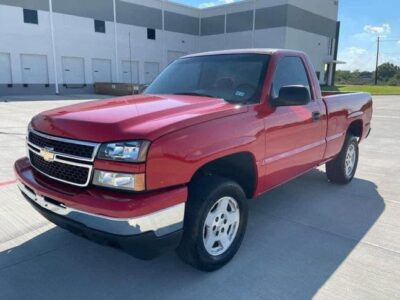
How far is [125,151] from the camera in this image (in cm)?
243

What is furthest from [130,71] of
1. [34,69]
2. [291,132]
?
[291,132]

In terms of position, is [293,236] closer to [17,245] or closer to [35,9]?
[17,245]

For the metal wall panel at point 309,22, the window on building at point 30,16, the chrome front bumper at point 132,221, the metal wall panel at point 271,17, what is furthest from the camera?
the metal wall panel at point 309,22

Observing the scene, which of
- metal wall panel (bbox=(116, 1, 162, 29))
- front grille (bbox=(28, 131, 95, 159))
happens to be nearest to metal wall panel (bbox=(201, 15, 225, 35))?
metal wall panel (bbox=(116, 1, 162, 29))

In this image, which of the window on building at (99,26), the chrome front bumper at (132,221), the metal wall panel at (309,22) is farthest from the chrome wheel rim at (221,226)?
the metal wall panel at (309,22)

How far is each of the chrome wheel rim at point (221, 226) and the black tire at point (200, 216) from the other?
0.07 m

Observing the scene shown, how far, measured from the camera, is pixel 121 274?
3.08m

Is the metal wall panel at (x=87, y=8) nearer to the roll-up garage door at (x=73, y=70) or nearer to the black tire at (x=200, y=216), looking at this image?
the roll-up garage door at (x=73, y=70)

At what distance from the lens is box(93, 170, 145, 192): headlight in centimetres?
241

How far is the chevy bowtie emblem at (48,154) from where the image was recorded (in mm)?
2764

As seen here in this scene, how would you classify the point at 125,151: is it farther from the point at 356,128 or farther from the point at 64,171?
the point at 356,128

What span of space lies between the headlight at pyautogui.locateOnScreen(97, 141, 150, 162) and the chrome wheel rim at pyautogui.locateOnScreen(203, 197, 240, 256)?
0.86 m

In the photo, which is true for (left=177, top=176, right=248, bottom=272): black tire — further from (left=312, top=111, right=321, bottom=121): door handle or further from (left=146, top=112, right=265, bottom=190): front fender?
(left=312, top=111, right=321, bottom=121): door handle

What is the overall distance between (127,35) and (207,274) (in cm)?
3566
